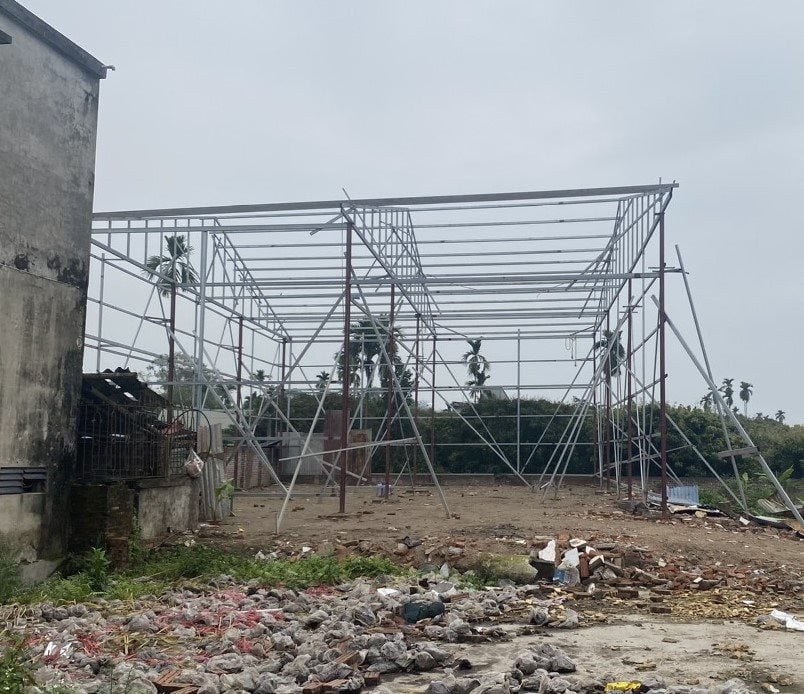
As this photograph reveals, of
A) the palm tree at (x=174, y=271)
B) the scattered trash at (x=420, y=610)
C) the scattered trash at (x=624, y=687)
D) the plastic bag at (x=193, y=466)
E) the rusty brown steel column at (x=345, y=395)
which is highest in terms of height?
the palm tree at (x=174, y=271)

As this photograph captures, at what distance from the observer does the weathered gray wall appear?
9.95 metres

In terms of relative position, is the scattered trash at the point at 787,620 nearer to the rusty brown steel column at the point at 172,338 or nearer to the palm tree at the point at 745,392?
the rusty brown steel column at the point at 172,338

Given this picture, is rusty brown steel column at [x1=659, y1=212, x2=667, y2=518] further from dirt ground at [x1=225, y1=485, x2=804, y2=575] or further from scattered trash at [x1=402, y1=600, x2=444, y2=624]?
scattered trash at [x1=402, y1=600, x2=444, y2=624]

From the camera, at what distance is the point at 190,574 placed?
10.1 metres

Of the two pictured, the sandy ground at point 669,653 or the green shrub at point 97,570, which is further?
the green shrub at point 97,570

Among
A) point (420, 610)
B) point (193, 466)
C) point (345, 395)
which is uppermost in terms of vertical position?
point (345, 395)

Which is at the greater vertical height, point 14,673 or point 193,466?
point 193,466

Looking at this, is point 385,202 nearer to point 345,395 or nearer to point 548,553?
point 345,395

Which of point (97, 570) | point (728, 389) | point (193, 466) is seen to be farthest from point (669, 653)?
point (728, 389)

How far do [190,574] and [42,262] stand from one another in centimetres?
395

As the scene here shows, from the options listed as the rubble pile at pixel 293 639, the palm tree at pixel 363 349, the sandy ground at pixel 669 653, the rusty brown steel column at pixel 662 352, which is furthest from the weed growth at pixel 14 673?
the palm tree at pixel 363 349

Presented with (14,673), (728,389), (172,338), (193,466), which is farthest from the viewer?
(728,389)

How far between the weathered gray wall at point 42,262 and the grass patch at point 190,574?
3.05 ft

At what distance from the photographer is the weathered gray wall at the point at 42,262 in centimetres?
995
